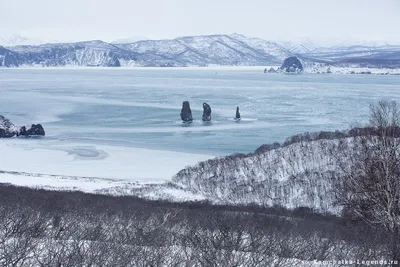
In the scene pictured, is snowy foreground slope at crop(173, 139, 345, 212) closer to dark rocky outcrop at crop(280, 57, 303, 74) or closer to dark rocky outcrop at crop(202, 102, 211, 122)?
dark rocky outcrop at crop(202, 102, 211, 122)

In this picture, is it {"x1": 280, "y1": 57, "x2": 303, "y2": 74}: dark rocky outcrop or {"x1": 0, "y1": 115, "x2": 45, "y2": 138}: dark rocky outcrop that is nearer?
{"x1": 0, "y1": 115, "x2": 45, "y2": 138}: dark rocky outcrop

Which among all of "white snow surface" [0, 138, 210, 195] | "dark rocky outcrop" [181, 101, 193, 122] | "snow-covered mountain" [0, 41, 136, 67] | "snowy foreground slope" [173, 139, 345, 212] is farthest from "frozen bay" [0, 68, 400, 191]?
"snow-covered mountain" [0, 41, 136, 67]

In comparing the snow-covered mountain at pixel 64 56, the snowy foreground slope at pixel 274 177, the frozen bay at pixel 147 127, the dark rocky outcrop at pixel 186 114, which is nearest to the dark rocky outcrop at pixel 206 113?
the frozen bay at pixel 147 127

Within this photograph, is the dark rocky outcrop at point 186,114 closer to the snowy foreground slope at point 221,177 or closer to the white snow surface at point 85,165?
the white snow surface at point 85,165

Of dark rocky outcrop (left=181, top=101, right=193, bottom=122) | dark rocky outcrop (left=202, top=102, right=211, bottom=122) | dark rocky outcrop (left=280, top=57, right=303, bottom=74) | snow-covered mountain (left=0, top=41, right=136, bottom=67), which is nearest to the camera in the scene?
dark rocky outcrop (left=181, top=101, right=193, bottom=122)

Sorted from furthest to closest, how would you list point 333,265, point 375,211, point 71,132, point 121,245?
point 71,132
point 375,211
point 121,245
point 333,265

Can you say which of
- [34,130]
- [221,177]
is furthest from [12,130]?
[221,177]

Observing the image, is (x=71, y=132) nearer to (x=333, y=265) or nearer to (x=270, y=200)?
(x=270, y=200)

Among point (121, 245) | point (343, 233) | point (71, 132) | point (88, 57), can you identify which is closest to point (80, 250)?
point (121, 245)

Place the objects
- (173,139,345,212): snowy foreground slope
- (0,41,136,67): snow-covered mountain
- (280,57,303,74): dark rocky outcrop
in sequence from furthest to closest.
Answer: (0,41,136,67): snow-covered mountain → (280,57,303,74): dark rocky outcrop → (173,139,345,212): snowy foreground slope

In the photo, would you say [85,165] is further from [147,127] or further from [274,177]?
[147,127]

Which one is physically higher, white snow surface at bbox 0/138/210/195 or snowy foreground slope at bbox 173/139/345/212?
snowy foreground slope at bbox 173/139/345/212
